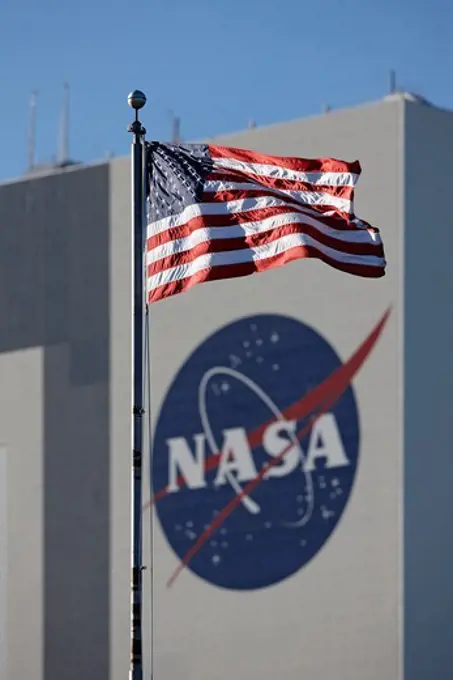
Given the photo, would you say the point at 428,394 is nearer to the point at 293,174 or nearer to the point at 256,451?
the point at 256,451

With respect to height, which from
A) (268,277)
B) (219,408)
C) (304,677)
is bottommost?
(304,677)

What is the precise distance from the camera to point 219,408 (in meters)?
23.6

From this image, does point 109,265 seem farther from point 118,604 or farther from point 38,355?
point 118,604

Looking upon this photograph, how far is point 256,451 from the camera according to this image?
23.2m

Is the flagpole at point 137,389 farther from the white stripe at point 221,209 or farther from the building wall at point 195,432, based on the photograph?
the building wall at point 195,432

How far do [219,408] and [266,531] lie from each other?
2097mm

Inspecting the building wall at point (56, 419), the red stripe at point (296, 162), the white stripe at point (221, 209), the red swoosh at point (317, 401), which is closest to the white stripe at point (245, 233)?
the white stripe at point (221, 209)

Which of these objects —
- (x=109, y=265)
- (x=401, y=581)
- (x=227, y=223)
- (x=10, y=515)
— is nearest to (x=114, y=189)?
(x=109, y=265)

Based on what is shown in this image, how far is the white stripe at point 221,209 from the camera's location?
1363cm

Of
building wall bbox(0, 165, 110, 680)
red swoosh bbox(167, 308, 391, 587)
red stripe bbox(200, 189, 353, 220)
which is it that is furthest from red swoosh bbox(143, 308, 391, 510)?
red stripe bbox(200, 189, 353, 220)

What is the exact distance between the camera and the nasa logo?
2247 cm

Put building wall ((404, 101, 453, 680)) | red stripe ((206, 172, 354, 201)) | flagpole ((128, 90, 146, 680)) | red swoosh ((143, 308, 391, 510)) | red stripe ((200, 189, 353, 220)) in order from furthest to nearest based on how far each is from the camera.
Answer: red swoosh ((143, 308, 391, 510)) → building wall ((404, 101, 453, 680)) → red stripe ((206, 172, 354, 201)) → red stripe ((200, 189, 353, 220)) → flagpole ((128, 90, 146, 680))

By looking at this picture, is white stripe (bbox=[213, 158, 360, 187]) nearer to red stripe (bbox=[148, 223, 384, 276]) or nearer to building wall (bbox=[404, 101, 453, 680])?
red stripe (bbox=[148, 223, 384, 276])

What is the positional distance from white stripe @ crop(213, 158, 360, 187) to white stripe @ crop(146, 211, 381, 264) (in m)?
0.53
